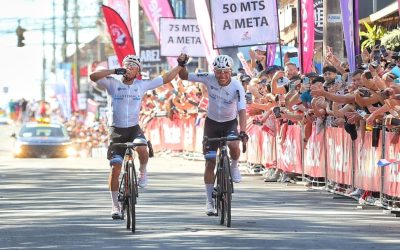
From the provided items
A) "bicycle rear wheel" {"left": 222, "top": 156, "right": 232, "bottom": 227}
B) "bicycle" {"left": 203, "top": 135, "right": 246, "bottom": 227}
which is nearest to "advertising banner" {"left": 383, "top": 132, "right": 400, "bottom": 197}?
"bicycle" {"left": 203, "top": 135, "right": 246, "bottom": 227}

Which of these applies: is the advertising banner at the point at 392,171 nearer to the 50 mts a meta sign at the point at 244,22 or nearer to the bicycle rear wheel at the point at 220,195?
the bicycle rear wheel at the point at 220,195

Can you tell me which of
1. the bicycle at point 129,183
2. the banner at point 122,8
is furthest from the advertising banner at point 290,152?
the banner at point 122,8

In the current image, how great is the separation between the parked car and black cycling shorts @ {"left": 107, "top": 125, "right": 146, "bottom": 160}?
29.4m

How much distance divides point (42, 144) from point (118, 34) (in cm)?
769

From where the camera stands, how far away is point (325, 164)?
22.7 m

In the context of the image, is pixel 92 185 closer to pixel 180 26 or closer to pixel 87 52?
pixel 180 26

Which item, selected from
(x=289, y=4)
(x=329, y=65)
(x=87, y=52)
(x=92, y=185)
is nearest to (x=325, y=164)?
(x=329, y=65)

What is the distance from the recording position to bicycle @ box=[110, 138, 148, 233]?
15.8 metres

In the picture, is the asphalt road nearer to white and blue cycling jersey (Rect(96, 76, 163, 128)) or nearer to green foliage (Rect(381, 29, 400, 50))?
white and blue cycling jersey (Rect(96, 76, 163, 128))

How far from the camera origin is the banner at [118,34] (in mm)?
39500

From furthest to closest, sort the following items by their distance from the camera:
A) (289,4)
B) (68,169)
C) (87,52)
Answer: (87,52)
(289,4)
(68,169)

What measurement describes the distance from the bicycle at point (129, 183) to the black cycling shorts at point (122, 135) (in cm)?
30

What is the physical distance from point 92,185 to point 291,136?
3.54 m

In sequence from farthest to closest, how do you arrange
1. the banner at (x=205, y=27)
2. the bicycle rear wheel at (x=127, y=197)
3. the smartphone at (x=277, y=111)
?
the banner at (x=205, y=27) → the smartphone at (x=277, y=111) → the bicycle rear wheel at (x=127, y=197)
